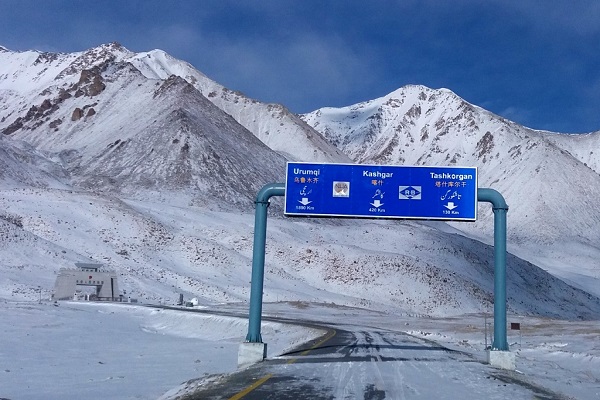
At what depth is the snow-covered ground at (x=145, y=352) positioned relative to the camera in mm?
16359

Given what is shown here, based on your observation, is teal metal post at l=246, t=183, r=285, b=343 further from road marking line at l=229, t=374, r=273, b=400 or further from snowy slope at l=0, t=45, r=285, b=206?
snowy slope at l=0, t=45, r=285, b=206

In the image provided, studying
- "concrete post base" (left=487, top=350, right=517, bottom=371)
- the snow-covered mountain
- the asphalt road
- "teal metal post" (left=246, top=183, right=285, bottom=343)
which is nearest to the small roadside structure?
the snow-covered mountain

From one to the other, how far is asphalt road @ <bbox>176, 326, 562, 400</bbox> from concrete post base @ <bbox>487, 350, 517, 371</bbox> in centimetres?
33

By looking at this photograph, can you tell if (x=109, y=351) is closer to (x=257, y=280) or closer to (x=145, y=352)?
(x=145, y=352)

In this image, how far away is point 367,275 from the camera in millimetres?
89062

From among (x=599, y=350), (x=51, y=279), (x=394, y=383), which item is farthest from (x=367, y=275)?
(x=394, y=383)

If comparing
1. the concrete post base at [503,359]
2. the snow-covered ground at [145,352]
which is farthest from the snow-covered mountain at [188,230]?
the concrete post base at [503,359]

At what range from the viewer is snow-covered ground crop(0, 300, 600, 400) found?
16359 millimetres

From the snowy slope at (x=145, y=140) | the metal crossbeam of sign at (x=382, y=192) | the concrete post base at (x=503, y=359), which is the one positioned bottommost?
the concrete post base at (x=503, y=359)

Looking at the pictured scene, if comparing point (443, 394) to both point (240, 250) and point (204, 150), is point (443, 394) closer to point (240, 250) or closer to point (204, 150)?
point (240, 250)

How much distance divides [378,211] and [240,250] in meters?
76.1

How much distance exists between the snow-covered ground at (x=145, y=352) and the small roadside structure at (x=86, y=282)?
35.5 feet

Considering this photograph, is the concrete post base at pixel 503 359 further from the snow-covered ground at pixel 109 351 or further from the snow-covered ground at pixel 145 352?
the snow-covered ground at pixel 109 351

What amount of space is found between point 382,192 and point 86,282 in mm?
46720
